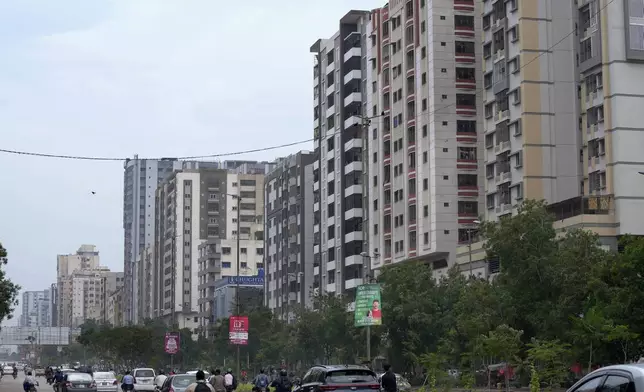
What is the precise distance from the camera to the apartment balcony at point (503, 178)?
85.1 m

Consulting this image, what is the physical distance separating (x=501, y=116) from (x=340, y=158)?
111ft

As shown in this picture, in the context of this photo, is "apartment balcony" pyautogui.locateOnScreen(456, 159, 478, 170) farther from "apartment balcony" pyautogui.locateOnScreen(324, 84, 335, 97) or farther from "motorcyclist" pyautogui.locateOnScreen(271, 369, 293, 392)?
"motorcyclist" pyautogui.locateOnScreen(271, 369, 293, 392)

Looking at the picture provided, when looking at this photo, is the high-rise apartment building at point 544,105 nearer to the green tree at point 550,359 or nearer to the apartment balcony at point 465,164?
the apartment balcony at point 465,164

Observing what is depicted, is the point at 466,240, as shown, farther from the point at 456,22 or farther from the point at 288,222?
the point at 288,222

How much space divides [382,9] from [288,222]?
1642 inches

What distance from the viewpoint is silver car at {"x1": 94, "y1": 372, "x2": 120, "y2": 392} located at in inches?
2402

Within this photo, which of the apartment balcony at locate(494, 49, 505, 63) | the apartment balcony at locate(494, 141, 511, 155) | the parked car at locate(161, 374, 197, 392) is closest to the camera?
the parked car at locate(161, 374, 197, 392)

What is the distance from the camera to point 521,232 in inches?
2190

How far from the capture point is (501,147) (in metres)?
86.4

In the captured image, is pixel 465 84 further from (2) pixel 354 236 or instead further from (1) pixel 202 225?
(1) pixel 202 225

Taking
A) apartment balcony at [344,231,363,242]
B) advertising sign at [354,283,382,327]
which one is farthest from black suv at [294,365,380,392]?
apartment balcony at [344,231,363,242]

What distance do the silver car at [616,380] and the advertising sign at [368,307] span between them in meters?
37.7

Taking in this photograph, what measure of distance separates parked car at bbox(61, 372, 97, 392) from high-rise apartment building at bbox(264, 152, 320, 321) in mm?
70598

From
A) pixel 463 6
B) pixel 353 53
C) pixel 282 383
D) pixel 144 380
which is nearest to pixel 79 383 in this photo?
pixel 144 380
